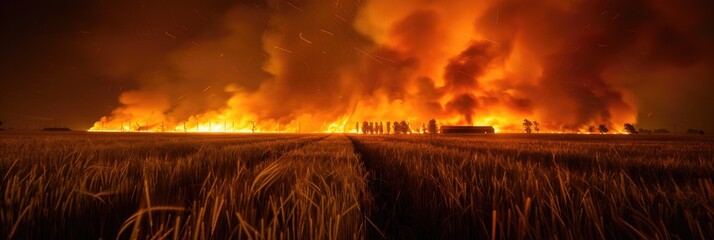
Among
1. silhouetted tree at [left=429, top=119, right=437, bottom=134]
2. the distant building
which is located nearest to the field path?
the distant building

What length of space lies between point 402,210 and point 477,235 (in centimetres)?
94

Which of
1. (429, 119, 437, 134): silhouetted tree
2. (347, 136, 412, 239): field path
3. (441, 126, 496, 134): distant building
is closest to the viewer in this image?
(347, 136, 412, 239): field path

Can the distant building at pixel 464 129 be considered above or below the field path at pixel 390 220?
above

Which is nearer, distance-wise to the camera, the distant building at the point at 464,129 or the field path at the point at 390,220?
the field path at the point at 390,220

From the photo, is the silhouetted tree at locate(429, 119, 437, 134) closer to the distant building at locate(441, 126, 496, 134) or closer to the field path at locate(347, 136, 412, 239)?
the distant building at locate(441, 126, 496, 134)

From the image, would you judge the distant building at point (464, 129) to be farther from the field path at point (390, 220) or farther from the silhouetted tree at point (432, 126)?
the field path at point (390, 220)

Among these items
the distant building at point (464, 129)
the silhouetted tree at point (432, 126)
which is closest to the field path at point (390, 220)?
the distant building at point (464, 129)

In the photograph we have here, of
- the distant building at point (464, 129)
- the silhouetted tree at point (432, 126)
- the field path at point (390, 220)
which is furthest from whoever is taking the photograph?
the silhouetted tree at point (432, 126)

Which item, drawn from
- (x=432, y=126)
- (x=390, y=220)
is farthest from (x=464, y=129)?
(x=390, y=220)

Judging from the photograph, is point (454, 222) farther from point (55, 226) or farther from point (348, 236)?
point (55, 226)

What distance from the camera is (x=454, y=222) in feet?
4.87

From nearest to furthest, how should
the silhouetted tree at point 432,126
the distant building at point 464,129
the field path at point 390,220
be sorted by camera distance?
1. the field path at point 390,220
2. the distant building at point 464,129
3. the silhouetted tree at point 432,126

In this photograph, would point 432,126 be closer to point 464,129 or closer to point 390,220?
point 464,129

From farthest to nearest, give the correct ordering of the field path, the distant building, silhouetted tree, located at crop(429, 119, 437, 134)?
silhouetted tree, located at crop(429, 119, 437, 134) → the distant building → the field path
